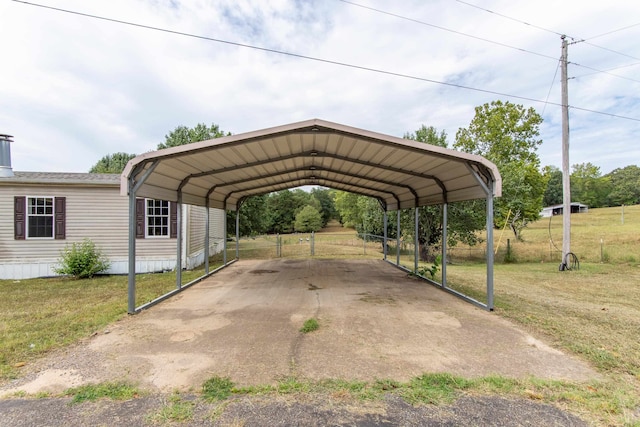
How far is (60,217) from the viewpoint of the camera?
955cm

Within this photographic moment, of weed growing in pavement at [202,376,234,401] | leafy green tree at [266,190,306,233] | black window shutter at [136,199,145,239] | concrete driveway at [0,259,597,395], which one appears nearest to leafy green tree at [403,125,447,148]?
concrete driveway at [0,259,597,395]

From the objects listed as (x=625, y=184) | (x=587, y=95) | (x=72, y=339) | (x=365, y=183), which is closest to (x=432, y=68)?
(x=365, y=183)

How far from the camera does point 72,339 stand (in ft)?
13.7

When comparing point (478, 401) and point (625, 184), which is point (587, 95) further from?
point (625, 184)

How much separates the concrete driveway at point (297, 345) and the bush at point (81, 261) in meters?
4.59

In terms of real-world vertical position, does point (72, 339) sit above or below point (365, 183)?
below

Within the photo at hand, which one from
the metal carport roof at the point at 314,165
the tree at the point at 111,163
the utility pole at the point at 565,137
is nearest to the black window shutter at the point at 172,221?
the metal carport roof at the point at 314,165

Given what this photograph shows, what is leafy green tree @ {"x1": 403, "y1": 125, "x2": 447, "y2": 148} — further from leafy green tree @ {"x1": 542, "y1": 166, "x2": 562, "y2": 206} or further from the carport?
leafy green tree @ {"x1": 542, "y1": 166, "x2": 562, "y2": 206}

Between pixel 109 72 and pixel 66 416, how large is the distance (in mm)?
12545

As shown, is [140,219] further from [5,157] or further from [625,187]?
[625,187]

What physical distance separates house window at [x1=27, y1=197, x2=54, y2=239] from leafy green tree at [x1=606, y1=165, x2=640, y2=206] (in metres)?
73.1

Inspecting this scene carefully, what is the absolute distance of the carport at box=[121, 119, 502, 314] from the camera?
16.8ft

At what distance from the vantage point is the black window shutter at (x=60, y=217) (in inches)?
375

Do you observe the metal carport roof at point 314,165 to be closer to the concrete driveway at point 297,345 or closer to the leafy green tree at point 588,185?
the concrete driveway at point 297,345
